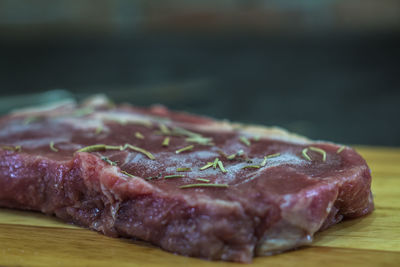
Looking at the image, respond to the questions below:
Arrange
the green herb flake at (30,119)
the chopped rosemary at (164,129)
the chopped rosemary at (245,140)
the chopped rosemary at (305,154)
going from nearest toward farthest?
the chopped rosemary at (305,154) < the chopped rosemary at (245,140) < the chopped rosemary at (164,129) < the green herb flake at (30,119)

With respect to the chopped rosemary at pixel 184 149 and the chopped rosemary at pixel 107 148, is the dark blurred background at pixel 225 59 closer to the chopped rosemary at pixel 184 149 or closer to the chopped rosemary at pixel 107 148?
the chopped rosemary at pixel 107 148

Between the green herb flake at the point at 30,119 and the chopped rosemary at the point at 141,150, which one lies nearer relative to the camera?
the chopped rosemary at the point at 141,150

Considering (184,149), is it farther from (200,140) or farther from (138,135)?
(138,135)

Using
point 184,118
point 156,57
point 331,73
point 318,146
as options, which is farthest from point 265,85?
point 318,146

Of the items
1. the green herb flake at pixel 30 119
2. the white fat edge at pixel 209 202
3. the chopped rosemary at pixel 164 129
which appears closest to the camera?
the white fat edge at pixel 209 202

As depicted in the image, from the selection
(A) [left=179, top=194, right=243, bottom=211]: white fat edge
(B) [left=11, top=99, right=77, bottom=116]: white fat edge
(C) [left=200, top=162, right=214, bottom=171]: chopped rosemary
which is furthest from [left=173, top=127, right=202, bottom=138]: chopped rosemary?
(B) [left=11, top=99, right=77, bottom=116]: white fat edge

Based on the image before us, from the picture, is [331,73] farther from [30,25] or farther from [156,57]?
[30,25]

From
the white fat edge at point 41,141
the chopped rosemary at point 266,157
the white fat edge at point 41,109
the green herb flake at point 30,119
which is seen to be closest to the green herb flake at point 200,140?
the chopped rosemary at point 266,157

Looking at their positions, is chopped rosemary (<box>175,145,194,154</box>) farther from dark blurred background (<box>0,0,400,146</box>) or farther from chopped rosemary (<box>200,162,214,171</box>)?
dark blurred background (<box>0,0,400,146</box>)
